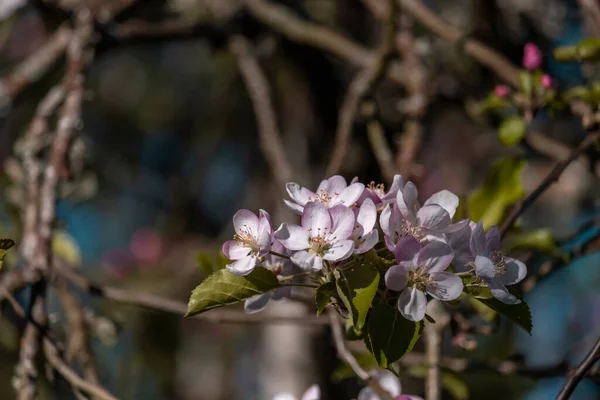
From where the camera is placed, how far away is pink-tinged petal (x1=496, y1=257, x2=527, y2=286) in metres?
0.69

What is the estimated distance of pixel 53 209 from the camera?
1134mm

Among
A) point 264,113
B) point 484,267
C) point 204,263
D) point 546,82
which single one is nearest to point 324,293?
point 484,267

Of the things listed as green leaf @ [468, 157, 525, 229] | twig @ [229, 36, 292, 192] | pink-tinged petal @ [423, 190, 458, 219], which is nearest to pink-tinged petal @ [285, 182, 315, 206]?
pink-tinged petal @ [423, 190, 458, 219]

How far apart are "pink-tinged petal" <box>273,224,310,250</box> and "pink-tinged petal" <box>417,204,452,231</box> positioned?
0.36ft

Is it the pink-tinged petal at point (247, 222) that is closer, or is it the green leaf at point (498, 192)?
the pink-tinged petal at point (247, 222)

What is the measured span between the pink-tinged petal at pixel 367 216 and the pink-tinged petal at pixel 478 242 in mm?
92

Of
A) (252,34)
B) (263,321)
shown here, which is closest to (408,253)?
(263,321)

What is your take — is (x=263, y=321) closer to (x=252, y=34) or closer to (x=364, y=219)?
(x=364, y=219)

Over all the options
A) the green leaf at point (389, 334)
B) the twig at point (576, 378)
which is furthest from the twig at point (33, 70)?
A: the twig at point (576, 378)

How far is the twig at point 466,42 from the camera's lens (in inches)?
51.3

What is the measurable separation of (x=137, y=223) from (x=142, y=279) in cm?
98

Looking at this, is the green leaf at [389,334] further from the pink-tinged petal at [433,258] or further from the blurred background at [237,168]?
the blurred background at [237,168]

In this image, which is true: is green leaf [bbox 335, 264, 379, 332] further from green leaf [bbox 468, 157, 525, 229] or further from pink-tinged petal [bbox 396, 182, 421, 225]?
green leaf [bbox 468, 157, 525, 229]

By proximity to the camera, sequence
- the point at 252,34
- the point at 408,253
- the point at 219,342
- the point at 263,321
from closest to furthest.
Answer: the point at 408,253
the point at 263,321
the point at 252,34
the point at 219,342
